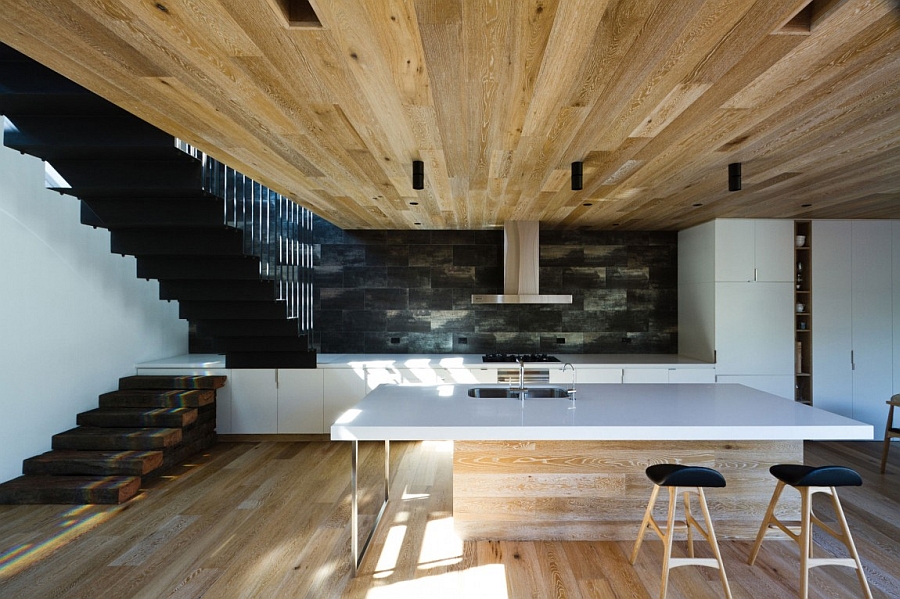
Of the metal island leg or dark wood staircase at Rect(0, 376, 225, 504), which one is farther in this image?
dark wood staircase at Rect(0, 376, 225, 504)

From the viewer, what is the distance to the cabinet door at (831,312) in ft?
16.5

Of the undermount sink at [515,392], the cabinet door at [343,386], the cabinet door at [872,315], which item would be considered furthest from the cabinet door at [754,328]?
the cabinet door at [343,386]

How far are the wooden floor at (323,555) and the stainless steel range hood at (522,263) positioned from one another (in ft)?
7.08

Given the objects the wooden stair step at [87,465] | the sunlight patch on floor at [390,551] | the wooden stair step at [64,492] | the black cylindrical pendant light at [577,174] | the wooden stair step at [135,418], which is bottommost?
the sunlight patch on floor at [390,551]

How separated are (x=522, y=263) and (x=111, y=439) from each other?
4046mm

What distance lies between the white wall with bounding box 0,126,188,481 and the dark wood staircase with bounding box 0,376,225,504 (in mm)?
167

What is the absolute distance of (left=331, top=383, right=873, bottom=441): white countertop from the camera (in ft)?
7.85

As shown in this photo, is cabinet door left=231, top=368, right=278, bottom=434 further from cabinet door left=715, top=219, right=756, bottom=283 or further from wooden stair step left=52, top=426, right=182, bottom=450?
cabinet door left=715, top=219, right=756, bottom=283

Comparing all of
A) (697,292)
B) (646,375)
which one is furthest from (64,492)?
(697,292)

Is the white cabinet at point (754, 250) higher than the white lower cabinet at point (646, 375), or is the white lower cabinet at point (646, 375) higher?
the white cabinet at point (754, 250)

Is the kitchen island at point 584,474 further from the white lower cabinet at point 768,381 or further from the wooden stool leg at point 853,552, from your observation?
the white lower cabinet at point 768,381

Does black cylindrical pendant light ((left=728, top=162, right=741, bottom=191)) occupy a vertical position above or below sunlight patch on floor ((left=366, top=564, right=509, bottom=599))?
above

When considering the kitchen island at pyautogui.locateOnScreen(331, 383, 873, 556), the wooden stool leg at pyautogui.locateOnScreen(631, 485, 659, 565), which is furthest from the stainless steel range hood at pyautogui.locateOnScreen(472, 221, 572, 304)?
the wooden stool leg at pyautogui.locateOnScreen(631, 485, 659, 565)

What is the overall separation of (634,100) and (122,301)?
193 inches
